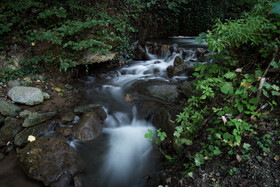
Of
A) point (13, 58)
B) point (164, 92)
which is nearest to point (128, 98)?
point (164, 92)

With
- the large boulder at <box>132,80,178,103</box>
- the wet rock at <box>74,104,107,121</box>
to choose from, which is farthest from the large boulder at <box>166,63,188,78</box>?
the wet rock at <box>74,104,107,121</box>

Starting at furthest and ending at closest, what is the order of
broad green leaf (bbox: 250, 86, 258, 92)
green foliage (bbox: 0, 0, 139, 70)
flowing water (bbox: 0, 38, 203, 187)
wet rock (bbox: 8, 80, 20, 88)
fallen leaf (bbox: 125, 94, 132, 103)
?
1. fallen leaf (bbox: 125, 94, 132, 103)
2. green foliage (bbox: 0, 0, 139, 70)
3. wet rock (bbox: 8, 80, 20, 88)
4. flowing water (bbox: 0, 38, 203, 187)
5. broad green leaf (bbox: 250, 86, 258, 92)

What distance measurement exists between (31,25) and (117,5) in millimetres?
3700

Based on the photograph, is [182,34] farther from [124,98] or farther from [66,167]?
[66,167]

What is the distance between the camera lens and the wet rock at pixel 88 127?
3.74 metres

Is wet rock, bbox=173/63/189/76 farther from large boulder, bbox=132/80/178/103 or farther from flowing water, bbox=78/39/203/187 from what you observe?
flowing water, bbox=78/39/203/187

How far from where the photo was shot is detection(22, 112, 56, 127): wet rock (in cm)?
368

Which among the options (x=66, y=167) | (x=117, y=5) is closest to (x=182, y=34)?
(x=117, y=5)

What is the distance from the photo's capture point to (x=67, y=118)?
13.0 ft

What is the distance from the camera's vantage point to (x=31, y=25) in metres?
5.09

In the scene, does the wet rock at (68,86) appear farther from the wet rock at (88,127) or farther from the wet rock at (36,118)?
the wet rock at (88,127)

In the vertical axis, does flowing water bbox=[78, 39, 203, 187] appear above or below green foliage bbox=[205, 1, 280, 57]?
below

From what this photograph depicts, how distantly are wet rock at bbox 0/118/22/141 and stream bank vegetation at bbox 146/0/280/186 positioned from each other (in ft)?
10.7

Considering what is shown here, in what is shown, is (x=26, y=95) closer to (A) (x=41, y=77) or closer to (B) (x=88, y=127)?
(A) (x=41, y=77)
